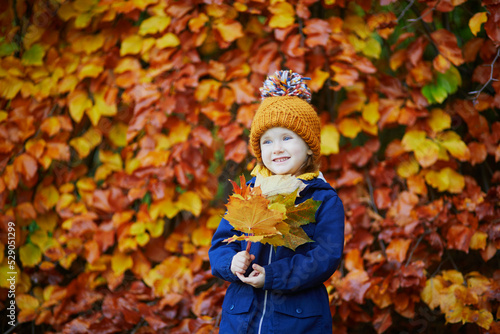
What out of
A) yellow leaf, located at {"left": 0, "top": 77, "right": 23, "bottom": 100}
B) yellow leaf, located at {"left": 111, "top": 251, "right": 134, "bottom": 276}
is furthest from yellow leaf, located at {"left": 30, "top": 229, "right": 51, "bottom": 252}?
yellow leaf, located at {"left": 0, "top": 77, "right": 23, "bottom": 100}

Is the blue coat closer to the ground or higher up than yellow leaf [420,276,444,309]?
higher up

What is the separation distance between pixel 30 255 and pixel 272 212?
1.98 metres

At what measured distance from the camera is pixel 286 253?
1.50 meters

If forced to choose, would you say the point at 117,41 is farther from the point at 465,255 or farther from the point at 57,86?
the point at 465,255

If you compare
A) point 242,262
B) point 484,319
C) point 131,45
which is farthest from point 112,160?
point 484,319

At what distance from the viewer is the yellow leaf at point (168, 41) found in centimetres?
242

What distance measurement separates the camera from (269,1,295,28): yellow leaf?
231 centimetres

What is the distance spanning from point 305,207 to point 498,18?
1455 millimetres

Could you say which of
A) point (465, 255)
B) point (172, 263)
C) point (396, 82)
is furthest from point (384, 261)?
point (172, 263)

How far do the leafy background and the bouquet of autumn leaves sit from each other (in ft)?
2.86

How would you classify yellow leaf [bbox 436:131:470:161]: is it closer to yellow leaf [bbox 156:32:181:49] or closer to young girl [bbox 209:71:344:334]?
young girl [bbox 209:71:344:334]

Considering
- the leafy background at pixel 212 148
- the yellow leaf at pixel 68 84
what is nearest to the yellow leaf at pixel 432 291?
the leafy background at pixel 212 148

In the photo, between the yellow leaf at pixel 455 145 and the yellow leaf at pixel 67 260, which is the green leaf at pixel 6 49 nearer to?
the yellow leaf at pixel 67 260

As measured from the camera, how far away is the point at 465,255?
95.1 inches
